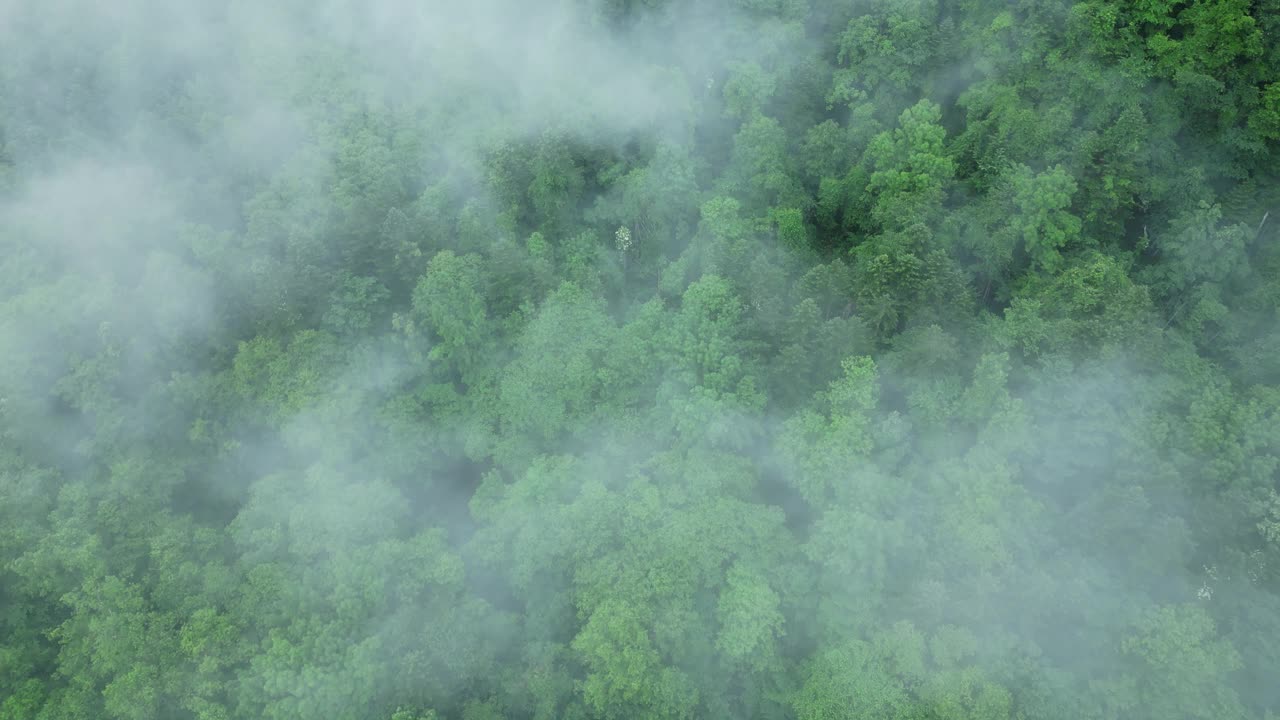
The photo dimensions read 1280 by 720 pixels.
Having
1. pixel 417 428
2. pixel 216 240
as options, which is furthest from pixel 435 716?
pixel 216 240

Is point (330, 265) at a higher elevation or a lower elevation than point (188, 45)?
lower

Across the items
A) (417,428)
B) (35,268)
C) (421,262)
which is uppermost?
(35,268)

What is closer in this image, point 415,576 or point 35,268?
point 415,576

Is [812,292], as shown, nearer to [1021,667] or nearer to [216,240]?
[1021,667]

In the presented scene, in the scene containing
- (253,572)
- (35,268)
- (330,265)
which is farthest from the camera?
(35,268)

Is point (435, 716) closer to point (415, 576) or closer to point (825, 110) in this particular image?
point (415, 576)

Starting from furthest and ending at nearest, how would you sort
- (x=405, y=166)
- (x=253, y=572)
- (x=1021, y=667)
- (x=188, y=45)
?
1. (x=188, y=45)
2. (x=405, y=166)
3. (x=253, y=572)
4. (x=1021, y=667)
